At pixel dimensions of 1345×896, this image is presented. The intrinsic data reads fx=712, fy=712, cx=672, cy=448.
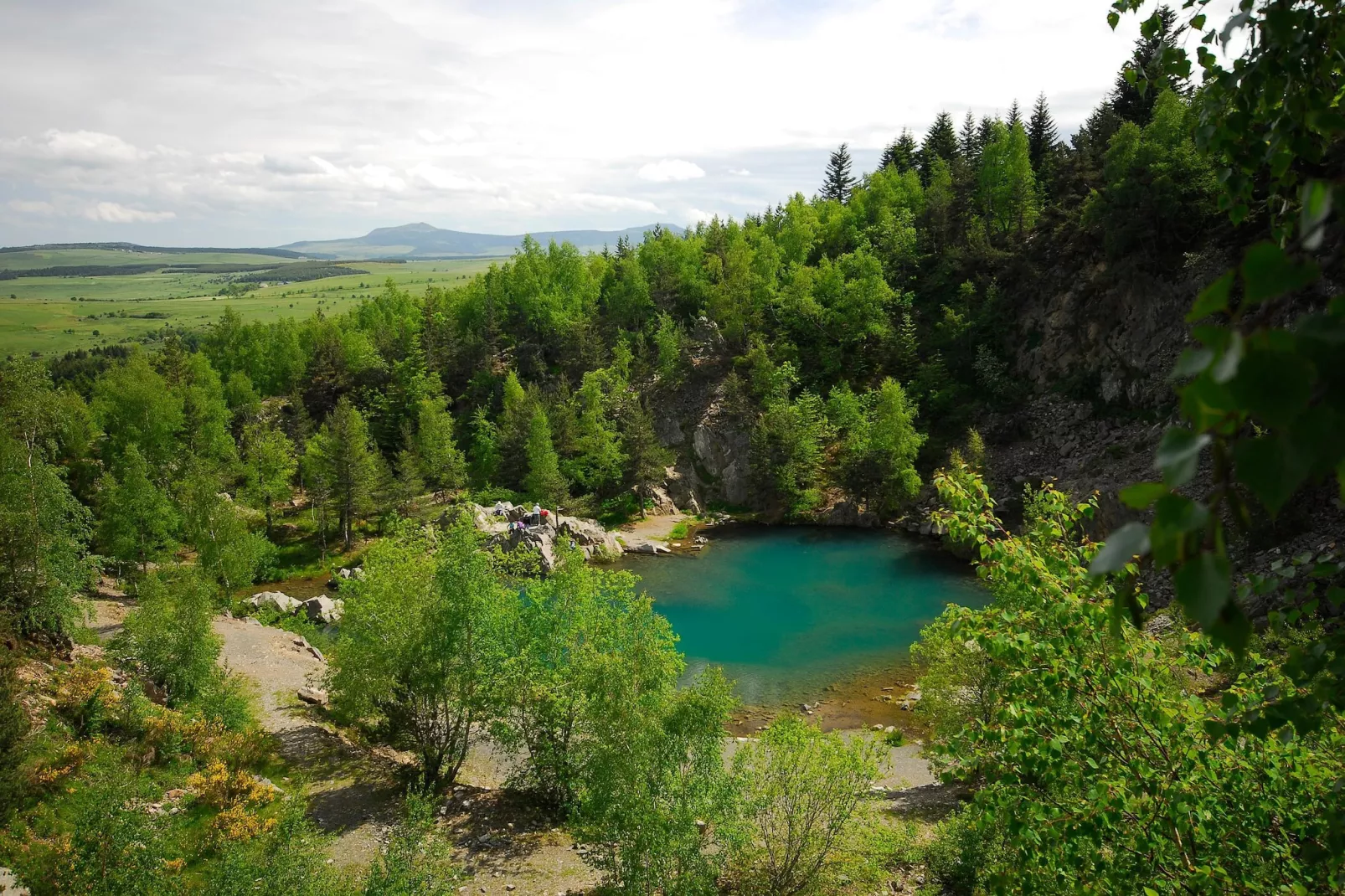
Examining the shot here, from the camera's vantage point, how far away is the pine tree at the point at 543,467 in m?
46.1

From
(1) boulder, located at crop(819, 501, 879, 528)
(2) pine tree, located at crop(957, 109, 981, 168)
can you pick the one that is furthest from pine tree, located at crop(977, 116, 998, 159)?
(1) boulder, located at crop(819, 501, 879, 528)

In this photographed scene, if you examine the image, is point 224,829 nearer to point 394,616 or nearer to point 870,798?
point 394,616

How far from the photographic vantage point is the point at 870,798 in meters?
13.8

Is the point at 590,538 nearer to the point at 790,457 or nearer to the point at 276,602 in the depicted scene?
the point at 790,457

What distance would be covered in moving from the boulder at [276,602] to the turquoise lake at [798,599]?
17.5 metres

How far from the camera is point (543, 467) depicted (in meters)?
46.8

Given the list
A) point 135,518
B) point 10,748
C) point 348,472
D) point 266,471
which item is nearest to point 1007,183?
point 348,472

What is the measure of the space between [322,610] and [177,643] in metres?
13.6

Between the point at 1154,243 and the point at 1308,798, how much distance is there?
156ft

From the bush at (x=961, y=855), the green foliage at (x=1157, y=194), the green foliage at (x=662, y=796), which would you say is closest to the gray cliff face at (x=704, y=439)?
the green foliage at (x=1157, y=194)

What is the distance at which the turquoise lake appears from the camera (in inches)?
1190

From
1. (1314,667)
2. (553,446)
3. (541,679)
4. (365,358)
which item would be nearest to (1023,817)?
(1314,667)

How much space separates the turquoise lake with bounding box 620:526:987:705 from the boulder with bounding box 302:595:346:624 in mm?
15391

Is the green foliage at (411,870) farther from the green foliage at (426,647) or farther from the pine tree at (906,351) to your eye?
the pine tree at (906,351)
